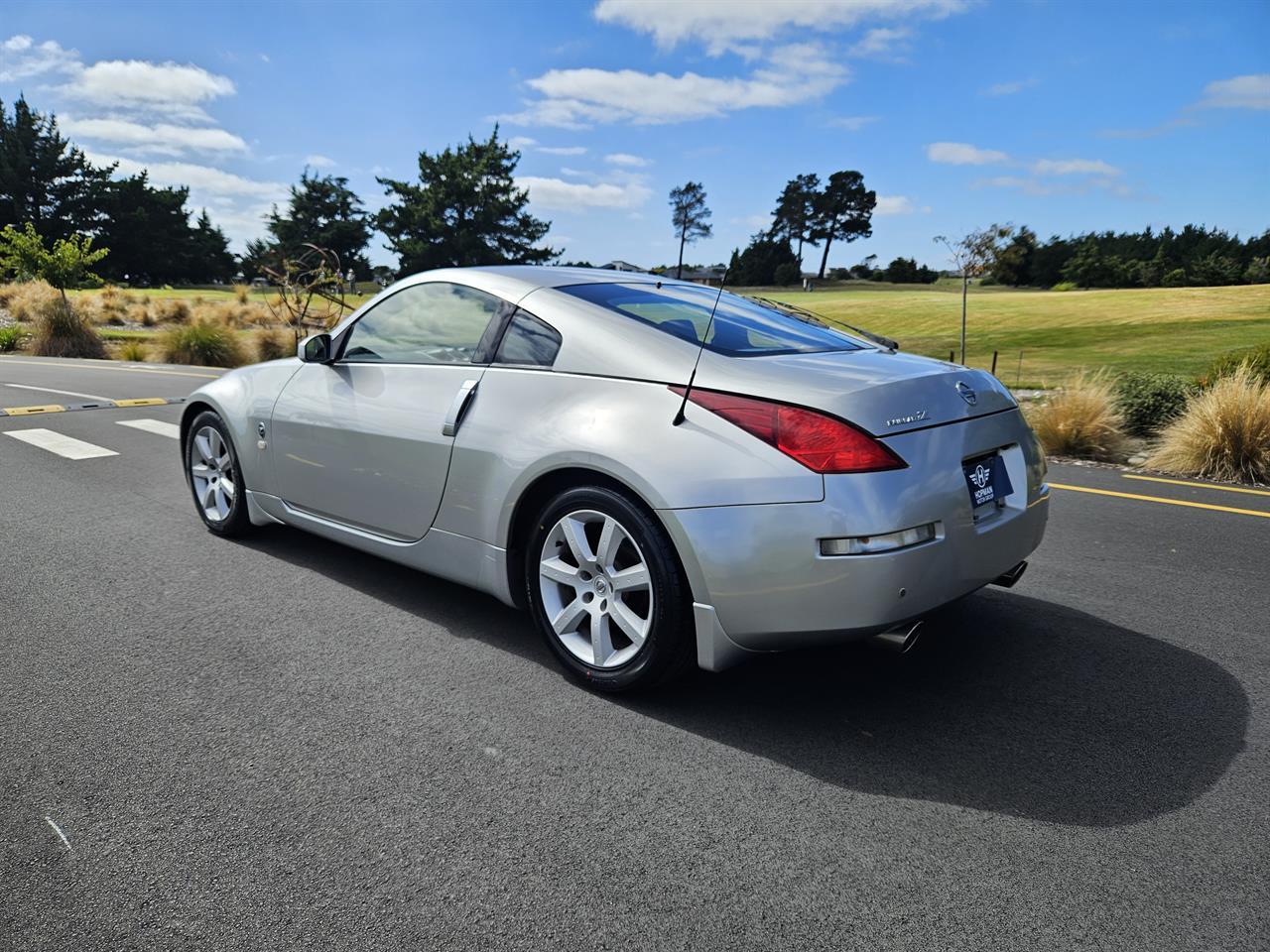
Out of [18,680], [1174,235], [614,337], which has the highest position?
[1174,235]

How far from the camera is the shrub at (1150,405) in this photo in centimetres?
933

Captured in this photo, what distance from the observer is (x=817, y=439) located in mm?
2727

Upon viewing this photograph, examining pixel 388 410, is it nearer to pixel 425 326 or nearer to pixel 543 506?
pixel 425 326

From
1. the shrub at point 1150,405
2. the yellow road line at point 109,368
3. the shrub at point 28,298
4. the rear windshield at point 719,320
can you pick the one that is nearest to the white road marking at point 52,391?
the yellow road line at point 109,368

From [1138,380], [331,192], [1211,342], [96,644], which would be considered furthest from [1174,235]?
[96,644]

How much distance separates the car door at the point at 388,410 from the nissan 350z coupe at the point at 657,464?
11mm

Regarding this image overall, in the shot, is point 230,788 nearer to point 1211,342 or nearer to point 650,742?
point 650,742

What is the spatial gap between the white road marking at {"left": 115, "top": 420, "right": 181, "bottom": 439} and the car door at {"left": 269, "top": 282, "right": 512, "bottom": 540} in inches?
215

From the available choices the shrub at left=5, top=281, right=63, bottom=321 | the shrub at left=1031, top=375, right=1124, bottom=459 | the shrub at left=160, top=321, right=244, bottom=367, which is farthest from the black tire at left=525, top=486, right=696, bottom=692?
the shrub at left=5, top=281, right=63, bottom=321

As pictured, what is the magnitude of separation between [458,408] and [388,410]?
465 millimetres

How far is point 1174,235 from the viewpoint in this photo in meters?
59.7

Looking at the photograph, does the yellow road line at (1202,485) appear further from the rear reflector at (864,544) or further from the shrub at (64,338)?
the shrub at (64,338)

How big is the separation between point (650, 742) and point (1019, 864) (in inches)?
44.2

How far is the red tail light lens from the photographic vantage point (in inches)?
106
